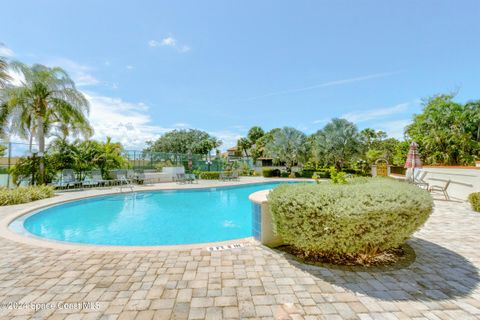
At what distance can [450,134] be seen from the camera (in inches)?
743

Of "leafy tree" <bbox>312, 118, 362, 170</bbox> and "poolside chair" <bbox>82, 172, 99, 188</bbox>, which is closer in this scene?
"poolside chair" <bbox>82, 172, 99, 188</bbox>

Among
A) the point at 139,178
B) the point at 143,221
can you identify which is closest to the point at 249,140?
→ the point at 139,178

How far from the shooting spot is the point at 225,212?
→ 9.52 m

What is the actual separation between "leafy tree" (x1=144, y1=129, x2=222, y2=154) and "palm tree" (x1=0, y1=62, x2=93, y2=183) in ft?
104

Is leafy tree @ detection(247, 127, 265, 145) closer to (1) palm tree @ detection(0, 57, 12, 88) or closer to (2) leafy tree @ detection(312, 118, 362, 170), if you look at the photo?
(2) leafy tree @ detection(312, 118, 362, 170)

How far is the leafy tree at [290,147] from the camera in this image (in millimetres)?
23656

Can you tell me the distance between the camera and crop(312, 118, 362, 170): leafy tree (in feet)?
72.5

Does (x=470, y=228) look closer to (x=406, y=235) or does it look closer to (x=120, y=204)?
(x=406, y=235)

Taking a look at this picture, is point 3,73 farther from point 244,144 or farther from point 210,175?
point 244,144

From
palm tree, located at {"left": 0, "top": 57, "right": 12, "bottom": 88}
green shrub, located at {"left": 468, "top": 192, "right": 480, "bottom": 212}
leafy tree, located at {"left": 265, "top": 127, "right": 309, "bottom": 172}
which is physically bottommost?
green shrub, located at {"left": 468, "top": 192, "right": 480, "bottom": 212}

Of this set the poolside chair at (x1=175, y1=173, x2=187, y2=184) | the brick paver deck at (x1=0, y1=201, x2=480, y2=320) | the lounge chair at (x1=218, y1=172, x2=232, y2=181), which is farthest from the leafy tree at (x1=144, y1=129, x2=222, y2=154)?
the brick paver deck at (x1=0, y1=201, x2=480, y2=320)

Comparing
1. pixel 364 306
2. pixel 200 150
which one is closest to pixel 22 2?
pixel 364 306

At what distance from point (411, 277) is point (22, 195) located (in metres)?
12.1

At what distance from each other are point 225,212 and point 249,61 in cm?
950
